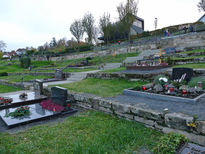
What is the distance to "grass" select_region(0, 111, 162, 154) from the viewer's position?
137 inches

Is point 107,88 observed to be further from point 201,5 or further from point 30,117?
point 201,5

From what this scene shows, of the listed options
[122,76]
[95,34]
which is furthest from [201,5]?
[122,76]

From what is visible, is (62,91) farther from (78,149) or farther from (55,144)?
(78,149)

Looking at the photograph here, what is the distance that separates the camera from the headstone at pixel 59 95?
22.0ft

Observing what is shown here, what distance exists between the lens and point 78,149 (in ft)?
11.1

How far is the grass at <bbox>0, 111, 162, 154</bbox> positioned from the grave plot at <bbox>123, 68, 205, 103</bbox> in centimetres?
158

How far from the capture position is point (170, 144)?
124 inches

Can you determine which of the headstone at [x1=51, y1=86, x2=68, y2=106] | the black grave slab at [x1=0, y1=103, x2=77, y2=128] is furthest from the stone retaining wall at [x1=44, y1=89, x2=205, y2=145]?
the black grave slab at [x1=0, y1=103, x2=77, y2=128]

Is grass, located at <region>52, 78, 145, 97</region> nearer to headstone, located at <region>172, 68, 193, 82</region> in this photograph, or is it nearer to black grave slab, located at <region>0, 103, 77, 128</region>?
black grave slab, located at <region>0, 103, 77, 128</region>

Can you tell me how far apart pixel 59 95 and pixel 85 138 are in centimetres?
343

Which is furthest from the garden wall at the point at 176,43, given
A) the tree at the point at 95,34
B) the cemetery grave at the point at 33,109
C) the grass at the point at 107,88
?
the cemetery grave at the point at 33,109

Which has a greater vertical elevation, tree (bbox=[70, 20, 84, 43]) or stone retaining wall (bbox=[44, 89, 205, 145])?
tree (bbox=[70, 20, 84, 43])

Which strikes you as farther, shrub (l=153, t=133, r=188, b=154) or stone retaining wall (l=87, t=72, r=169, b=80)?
stone retaining wall (l=87, t=72, r=169, b=80)

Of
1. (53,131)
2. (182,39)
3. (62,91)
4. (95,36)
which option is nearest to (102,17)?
(95,36)
